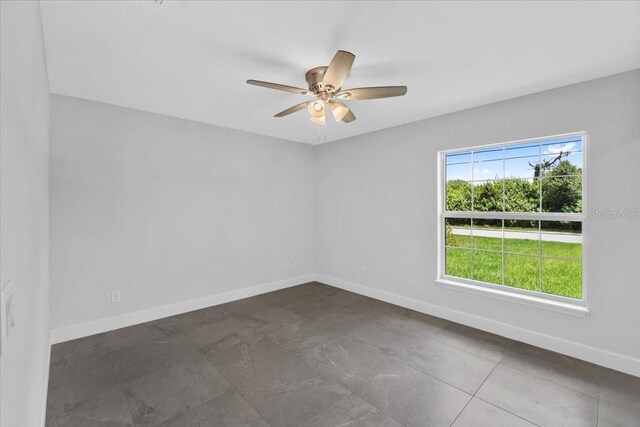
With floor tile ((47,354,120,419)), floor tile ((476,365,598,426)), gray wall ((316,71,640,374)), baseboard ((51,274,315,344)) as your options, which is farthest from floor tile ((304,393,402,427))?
baseboard ((51,274,315,344))

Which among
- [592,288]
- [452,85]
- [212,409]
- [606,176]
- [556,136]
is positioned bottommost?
[212,409]

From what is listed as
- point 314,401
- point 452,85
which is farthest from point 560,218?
point 314,401

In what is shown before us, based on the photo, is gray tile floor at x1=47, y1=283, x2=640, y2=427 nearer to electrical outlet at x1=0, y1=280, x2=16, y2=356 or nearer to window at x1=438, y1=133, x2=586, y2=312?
window at x1=438, y1=133, x2=586, y2=312

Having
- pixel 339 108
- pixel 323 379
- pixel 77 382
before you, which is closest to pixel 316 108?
pixel 339 108

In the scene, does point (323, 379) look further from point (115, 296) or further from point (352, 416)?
point (115, 296)

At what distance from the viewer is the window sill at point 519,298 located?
2610 millimetres

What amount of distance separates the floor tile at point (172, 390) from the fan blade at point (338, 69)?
2.44 m

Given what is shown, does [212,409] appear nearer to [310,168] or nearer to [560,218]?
[560,218]

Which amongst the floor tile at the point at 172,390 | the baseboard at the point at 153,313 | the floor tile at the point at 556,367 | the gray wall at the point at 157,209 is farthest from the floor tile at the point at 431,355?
the gray wall at the point at 157,209

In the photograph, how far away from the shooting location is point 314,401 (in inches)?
80.7

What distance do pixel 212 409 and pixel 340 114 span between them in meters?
2.52

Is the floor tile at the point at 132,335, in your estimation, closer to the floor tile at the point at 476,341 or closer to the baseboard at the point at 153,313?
the baseboard at the point at 153,313

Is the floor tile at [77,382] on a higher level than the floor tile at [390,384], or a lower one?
higher

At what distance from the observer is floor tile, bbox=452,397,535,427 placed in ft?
6.04
